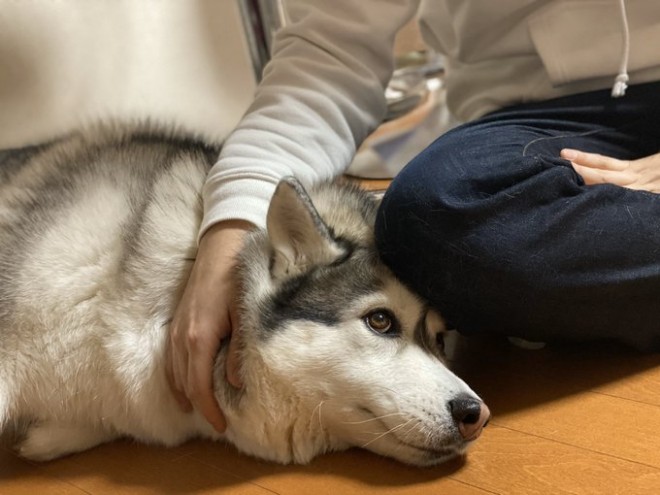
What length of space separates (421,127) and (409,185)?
5.26 feet

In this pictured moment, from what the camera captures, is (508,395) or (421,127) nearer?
(508,395)

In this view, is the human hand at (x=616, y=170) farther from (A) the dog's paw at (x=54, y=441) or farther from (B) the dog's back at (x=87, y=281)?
(A) the dog's paw at (x=54, y=441)

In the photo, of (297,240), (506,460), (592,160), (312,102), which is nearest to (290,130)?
(312,102)

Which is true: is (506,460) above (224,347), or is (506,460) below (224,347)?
below

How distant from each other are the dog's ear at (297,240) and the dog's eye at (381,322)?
12 centimetres

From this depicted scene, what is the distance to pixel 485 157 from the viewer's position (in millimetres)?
1307

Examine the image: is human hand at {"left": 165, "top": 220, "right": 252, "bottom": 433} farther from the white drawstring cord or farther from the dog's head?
the white drawstring cord

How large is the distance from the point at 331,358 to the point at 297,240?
0.73 feet

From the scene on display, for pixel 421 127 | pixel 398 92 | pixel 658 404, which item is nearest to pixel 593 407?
pixel 658 404

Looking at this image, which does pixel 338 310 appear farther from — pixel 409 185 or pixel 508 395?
pixel 508 395

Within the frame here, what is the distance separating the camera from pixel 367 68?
160cm

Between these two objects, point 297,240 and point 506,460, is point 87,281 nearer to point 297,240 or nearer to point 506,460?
point 297,240

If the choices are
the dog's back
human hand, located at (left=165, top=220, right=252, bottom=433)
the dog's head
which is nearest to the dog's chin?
the dog's head

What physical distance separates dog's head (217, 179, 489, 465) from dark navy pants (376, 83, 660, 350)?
0.07 m
